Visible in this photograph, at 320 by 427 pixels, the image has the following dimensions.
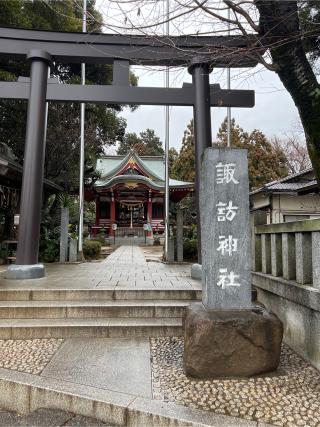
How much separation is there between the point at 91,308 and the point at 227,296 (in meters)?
2.18

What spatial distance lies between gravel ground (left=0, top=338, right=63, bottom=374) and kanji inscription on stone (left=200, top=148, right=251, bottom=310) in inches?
74.7

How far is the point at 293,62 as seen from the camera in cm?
424

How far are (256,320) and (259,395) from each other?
661 millimetres

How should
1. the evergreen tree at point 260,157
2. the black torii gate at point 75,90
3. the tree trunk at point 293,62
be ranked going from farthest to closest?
the evergreen tree at point 260,157, the black torii gate at point 75,90, the tree trunk at point 293,62

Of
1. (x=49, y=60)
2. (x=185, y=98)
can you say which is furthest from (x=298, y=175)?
(x=49, y=60)

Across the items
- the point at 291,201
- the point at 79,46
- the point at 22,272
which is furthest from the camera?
the point at 291,201

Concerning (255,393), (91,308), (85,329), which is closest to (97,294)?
(91,308)

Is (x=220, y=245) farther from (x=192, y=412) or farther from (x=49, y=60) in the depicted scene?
(x=49, y=60)

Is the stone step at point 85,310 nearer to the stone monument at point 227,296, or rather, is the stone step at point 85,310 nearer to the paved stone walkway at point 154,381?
the paved stone walkway at point 154,381

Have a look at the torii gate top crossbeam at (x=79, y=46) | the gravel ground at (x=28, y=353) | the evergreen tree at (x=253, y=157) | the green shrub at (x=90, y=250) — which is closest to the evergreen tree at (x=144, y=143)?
the evergreen tree at (x=253, y=157)

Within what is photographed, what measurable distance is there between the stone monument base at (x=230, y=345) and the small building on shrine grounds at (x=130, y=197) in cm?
2073

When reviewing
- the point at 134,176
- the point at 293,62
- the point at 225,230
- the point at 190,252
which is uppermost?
the point at 134,176

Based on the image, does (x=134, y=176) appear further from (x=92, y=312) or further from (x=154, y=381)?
(x=154, y=381)

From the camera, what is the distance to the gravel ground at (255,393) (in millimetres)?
2619
